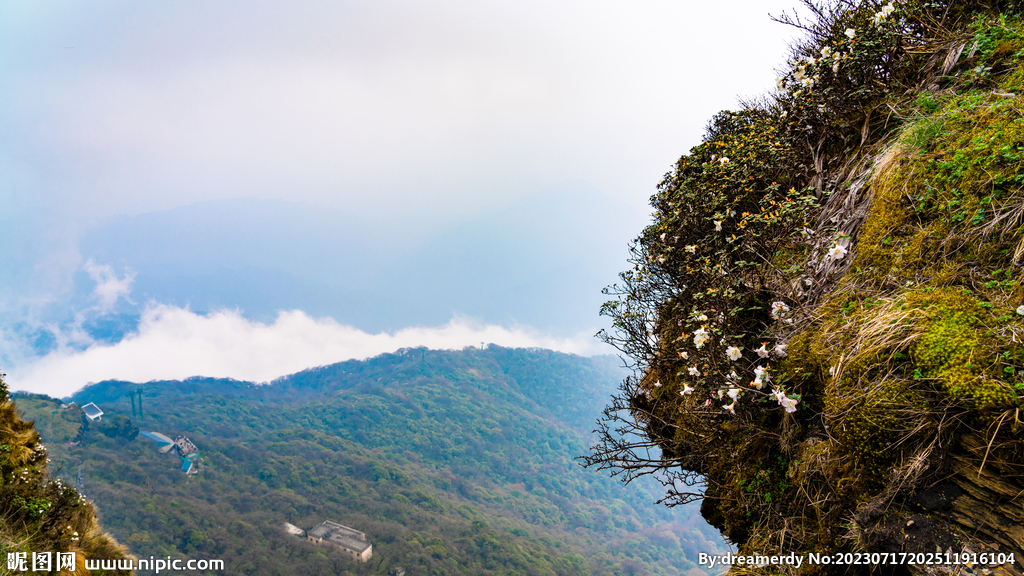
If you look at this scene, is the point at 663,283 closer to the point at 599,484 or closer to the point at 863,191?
the point at 863,191

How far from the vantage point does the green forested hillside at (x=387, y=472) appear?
168 feet

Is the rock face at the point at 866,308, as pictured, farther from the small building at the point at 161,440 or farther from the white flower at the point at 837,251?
the small building at the point at 161,440

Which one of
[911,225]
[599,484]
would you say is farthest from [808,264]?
[599,484]

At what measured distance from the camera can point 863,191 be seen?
3561mm

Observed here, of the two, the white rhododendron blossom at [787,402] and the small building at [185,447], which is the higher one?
the white rhododendron blossom at [787,402]

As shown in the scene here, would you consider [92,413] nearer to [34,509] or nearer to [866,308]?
[34,509]

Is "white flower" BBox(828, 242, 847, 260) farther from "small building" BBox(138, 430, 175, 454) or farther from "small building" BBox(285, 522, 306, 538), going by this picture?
"small building" BBox(138, 430, 175, 454)

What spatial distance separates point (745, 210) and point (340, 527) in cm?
6614

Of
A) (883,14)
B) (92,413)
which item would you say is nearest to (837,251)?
(883,14)

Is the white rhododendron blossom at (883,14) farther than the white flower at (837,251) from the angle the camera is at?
Yes

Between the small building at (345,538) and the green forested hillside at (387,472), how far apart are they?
1.25 metres

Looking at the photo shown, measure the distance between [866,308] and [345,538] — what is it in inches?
2522

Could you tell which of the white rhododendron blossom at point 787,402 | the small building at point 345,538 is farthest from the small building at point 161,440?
the white rhododendron blossom at point 787,402

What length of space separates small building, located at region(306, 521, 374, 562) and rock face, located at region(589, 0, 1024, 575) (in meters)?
57.5
